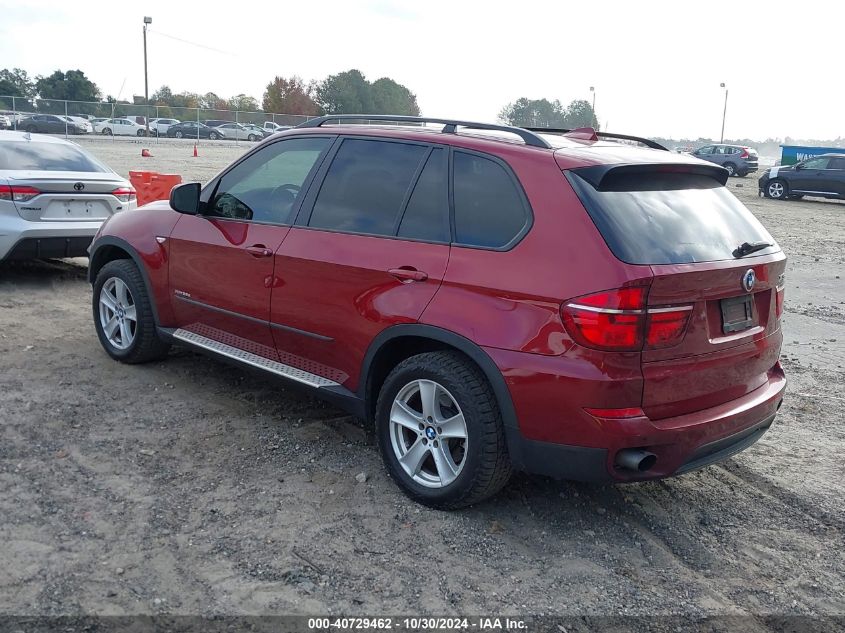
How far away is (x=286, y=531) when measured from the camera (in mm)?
3727

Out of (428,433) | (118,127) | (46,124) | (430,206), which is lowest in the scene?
(428,433)

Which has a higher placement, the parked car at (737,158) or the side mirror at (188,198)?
the parked car at (737,158)

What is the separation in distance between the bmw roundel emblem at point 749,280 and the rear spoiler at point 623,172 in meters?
0.59

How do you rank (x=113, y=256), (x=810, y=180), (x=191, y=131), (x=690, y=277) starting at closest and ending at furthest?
(x=690, y=277), (x=113, y=256), (x=810, y=180), (x=191, y=131)

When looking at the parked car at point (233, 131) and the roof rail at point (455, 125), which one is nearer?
the roof rail at point (455, 125)

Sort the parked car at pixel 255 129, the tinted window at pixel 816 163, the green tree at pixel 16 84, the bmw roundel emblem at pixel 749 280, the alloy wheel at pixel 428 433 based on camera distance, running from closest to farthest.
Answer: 1. the bmw roundel emblem at pixel 749 280
2. the alloy wheel at pixel 428 433
3. the tinted window at pixel 816 163
4. the parked car at pixel 255 129
5. the green tree at pixel 16 84

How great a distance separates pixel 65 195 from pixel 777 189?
78.2 ft

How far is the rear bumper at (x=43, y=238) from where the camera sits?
7707 mm

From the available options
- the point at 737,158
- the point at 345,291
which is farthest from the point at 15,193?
the point at 737,158

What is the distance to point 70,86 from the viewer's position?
69625mm

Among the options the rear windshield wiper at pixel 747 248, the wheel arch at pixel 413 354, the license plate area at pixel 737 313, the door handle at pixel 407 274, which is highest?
the rear windshield wiper at pixel 747 248

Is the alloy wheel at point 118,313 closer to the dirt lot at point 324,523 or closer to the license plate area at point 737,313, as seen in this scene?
the dirt lot at point 324,523

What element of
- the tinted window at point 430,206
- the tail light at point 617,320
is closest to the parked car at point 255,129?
the tinted window at point 430,206

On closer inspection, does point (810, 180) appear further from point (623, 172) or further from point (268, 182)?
point (623, 172)
